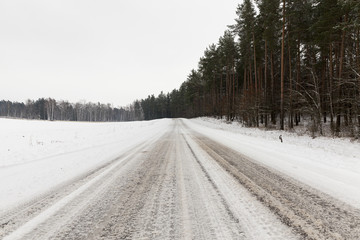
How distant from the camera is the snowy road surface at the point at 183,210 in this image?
1.99 m

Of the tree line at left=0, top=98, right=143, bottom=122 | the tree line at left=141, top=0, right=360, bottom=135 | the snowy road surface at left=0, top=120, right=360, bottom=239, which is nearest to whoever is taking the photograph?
the snowy road surface at left=0, top=120, right=360, bottom=239

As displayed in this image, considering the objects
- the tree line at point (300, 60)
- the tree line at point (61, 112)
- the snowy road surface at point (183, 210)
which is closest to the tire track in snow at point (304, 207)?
the snowy road surface at point (183, 210)

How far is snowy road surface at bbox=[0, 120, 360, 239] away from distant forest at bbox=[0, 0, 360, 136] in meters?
11.7

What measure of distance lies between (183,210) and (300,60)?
2687 cm

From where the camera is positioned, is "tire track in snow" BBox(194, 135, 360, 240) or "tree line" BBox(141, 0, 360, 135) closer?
"tire track in snow" BBox(194, 135, 360, 240)

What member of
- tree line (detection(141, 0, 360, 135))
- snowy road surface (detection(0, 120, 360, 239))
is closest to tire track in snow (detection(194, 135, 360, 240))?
snowy road surface (detection(0, 120, 360, 239))

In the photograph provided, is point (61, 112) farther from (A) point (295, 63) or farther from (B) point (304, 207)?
(B) point (304, 207)

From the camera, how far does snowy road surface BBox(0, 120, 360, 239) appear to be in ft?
6.51

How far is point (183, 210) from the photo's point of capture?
248cm

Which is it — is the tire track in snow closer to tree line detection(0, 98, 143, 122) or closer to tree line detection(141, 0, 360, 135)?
tree line detection(141, 0, 360, 135)

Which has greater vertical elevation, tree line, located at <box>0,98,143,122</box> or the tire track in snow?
tree line, located at <box>0,98,143,122</box>

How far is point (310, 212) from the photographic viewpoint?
2.43 m

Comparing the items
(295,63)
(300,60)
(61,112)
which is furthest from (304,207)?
(61,112)

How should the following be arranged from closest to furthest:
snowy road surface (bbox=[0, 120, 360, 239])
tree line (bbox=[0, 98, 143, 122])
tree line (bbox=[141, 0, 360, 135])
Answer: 1. snowy road surface (bbox=[0, 120, 360, 239])
2. tree line (bbox=[141, 0, 360, 135])
3. tree line (bbox=[0, 98, 143, 122])
